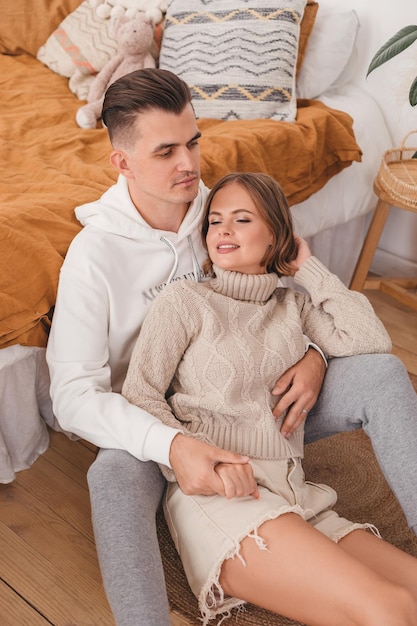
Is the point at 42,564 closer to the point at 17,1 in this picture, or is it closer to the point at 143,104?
the point at 143,104

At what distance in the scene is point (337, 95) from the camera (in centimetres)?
246

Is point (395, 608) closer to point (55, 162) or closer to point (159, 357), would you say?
point (159, 357)

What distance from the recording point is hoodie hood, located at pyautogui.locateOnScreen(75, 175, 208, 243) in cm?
138

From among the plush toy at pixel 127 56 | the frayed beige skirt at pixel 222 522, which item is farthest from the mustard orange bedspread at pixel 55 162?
the frayed beige skirt at pixel 222 522

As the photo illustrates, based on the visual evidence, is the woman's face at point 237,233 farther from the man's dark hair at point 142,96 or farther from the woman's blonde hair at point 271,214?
the man's dark hair at point 142,96

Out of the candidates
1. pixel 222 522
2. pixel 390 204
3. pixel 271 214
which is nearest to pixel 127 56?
pixel 390 204

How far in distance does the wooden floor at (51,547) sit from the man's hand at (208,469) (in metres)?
0.37

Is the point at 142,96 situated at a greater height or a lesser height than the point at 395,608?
greater

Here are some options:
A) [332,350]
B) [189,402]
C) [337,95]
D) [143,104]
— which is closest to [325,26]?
[337,95]

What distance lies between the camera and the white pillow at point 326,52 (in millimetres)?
2363

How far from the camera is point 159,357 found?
122 centimetres

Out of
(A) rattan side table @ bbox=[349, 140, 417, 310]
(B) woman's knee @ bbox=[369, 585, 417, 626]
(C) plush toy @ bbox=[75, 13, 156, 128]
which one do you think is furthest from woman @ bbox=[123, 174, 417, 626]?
(C) plush toy @ bbox=[75, 13, 156, 128]

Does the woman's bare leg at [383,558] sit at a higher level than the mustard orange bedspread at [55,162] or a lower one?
lower

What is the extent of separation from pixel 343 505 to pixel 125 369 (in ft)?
1.99
